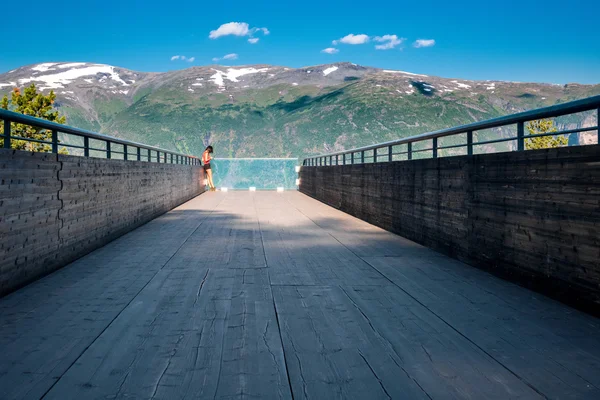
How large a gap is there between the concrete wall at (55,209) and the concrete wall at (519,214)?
170 inches

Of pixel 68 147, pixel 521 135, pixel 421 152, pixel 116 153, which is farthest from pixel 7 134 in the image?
pixel 421 152

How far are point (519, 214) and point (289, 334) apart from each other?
8.04 ft

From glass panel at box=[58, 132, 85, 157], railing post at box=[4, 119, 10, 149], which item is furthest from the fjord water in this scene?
railing post at box=[4, 119, 10, 149]

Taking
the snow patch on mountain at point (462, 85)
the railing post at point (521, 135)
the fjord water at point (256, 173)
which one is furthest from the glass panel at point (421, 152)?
the snow patch on mountain at point (462, 85)

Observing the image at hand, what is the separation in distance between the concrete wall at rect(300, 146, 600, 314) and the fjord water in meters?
21.9

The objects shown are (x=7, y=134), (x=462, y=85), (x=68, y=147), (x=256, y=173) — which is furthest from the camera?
(x=462, y=85)

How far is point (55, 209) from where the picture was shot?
488 cm

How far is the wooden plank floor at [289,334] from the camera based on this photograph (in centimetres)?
222

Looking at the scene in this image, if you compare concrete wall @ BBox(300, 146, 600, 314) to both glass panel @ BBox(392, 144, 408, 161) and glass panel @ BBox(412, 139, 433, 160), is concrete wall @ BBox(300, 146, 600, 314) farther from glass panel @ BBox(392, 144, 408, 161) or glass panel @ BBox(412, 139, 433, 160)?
glass panel @ BBox(392, 144, 408, 161)

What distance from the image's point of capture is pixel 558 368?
242 centimetres

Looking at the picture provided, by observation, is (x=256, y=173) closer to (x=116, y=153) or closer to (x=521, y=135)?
(x=116, y=153)

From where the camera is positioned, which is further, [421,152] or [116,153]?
[421,152]

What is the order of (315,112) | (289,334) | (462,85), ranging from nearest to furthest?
(289,334) < (315,112) < (462,85)

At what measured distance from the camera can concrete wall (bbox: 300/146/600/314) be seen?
336 cm
